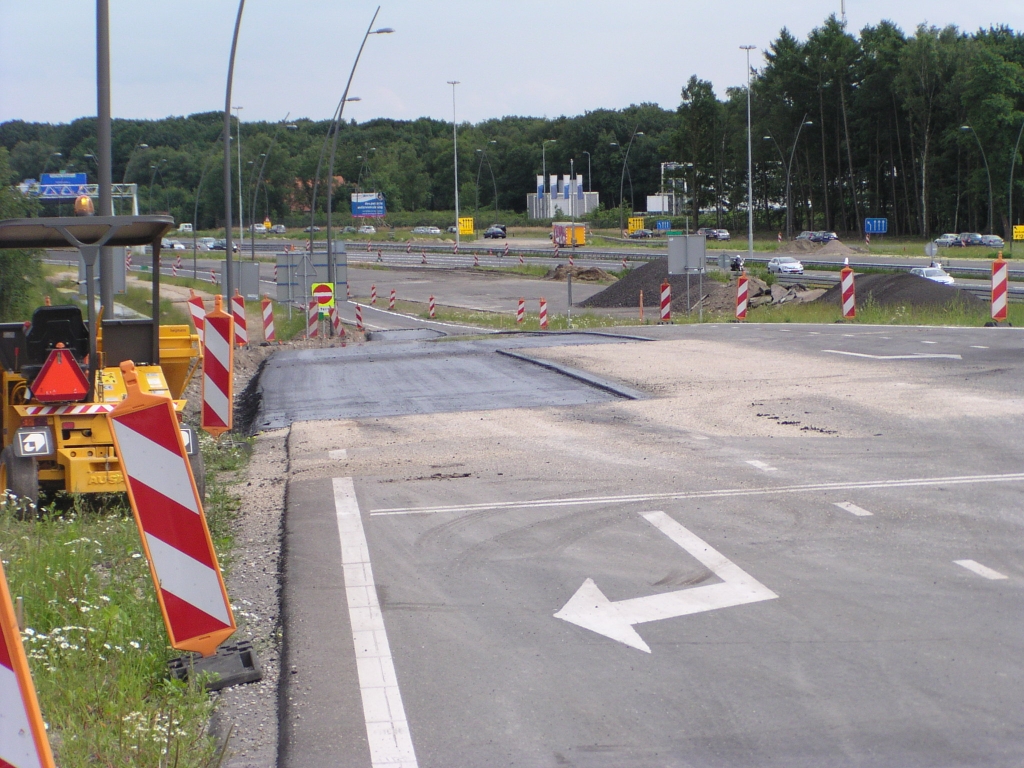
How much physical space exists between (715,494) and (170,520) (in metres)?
4.89

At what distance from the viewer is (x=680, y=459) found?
1023 cm

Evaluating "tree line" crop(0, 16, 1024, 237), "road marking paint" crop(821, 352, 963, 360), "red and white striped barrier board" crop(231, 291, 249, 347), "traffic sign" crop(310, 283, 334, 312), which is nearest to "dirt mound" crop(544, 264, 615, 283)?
"tree line" crop(0, 16, 1024, 237)

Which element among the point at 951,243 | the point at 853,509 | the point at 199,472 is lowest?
the point at 853,509

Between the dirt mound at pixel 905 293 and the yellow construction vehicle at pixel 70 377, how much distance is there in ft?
86.2

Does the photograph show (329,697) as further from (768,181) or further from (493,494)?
(768,181)

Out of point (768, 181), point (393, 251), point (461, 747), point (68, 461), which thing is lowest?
point (461, 747)

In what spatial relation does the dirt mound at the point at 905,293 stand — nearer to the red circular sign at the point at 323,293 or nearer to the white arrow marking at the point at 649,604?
the red circular sign at the point at 323,293

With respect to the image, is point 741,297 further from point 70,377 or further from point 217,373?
point 70,377

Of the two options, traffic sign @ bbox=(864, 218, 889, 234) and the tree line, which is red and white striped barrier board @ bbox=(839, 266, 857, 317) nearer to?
the tree line

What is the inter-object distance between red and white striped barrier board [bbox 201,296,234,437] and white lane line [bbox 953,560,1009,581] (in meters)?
7.99

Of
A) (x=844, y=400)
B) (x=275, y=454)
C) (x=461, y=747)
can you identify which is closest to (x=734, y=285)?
(x=844, y=400)

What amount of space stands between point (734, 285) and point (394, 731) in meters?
48.4

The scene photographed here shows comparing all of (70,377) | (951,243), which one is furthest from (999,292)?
(951,243)

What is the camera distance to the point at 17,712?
304 cm
